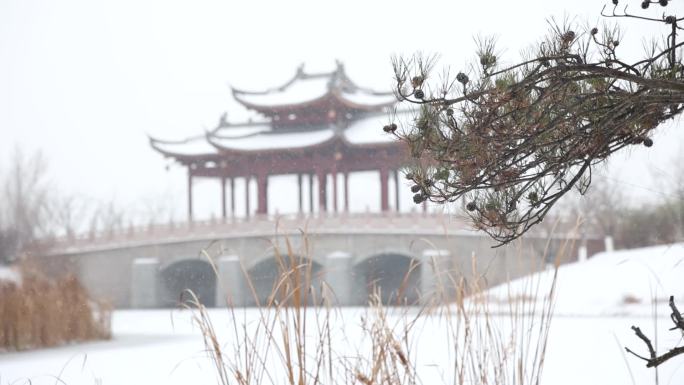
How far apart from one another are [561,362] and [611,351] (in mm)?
807

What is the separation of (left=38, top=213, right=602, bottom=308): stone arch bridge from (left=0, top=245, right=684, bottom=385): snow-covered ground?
3758 mm

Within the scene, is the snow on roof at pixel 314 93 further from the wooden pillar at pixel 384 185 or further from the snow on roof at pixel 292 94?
the wooden pillar at pixel 384 185

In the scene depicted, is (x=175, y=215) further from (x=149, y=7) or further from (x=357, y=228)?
(x=149, y=7)

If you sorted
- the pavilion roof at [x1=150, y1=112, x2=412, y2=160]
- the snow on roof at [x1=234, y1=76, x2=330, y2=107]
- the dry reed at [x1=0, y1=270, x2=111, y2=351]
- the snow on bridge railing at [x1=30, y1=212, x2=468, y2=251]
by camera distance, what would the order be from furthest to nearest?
the snow on roof at [x1=234, y1=76, x2=330, y2=107] → the pavilion roof at [x1=150, y1=112, x2=412, y2=160] → the snow on bridge railing at [x1=30, y1=212, x2=468, y2=251] → the dry reed at [x1=0, y1=270, x2=111, y2=351]

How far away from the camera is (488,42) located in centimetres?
210

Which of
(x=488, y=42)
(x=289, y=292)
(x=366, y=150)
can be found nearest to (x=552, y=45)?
(x=488, y=42)

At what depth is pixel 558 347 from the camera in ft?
18.6

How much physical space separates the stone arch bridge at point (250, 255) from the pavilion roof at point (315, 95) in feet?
9.68

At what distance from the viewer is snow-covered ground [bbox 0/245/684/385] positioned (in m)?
4.17

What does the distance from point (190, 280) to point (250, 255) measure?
9.96ft

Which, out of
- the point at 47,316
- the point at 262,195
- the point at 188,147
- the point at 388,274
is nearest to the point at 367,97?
the point at 262,195

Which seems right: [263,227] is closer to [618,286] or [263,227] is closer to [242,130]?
[242,130]

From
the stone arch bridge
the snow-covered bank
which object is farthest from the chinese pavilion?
the snow-covered bank

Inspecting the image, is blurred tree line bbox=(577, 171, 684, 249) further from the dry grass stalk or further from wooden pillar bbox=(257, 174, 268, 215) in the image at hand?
the dry grass stalk
